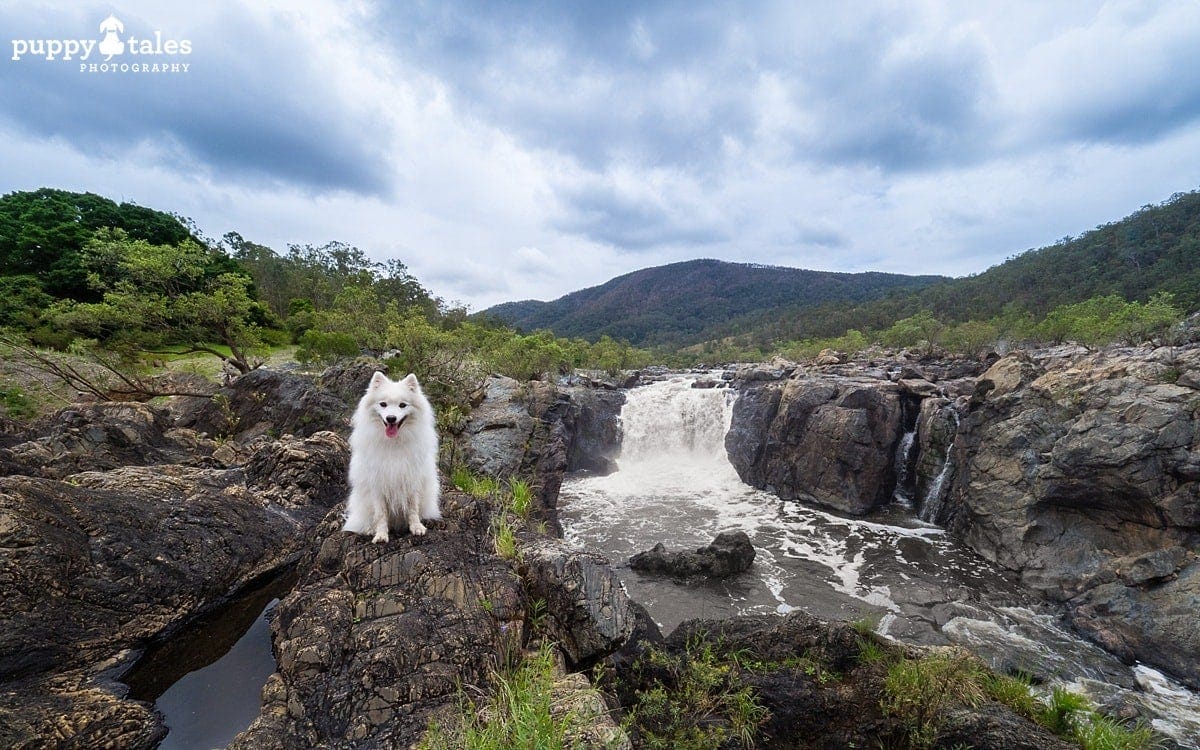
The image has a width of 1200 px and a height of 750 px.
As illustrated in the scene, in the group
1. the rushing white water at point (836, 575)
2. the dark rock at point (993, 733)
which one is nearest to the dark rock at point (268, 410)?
the rushing white water at point (836, 575)

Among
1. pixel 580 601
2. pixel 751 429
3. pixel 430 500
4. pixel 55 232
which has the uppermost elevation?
pixel 55 232

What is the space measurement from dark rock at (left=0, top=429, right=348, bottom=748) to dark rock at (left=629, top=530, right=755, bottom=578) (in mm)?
10174

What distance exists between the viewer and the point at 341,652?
11.3 feet

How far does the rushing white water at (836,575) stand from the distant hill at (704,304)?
107m

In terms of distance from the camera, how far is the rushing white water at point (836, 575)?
9406 millimetres

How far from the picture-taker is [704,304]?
17400 cm

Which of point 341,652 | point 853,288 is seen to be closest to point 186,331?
point 341,652

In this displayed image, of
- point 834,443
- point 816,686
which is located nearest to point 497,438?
point 816,686

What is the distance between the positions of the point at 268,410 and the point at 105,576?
399 inches

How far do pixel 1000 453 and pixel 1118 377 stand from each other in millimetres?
3728

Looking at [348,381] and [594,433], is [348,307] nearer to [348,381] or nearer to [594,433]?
[348,381]

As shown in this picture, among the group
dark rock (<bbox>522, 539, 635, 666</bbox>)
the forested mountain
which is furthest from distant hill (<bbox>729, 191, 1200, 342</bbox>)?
dark rock (<bbox>522, 539, 635, 666</bbox>)

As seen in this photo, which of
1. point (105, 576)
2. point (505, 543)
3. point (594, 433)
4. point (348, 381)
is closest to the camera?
point (105, 576)

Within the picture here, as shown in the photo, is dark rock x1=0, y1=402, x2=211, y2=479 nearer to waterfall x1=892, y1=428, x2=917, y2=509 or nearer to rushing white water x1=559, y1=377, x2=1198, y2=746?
rushing white water x1=559, y1=377, x2=1198, y2=746
